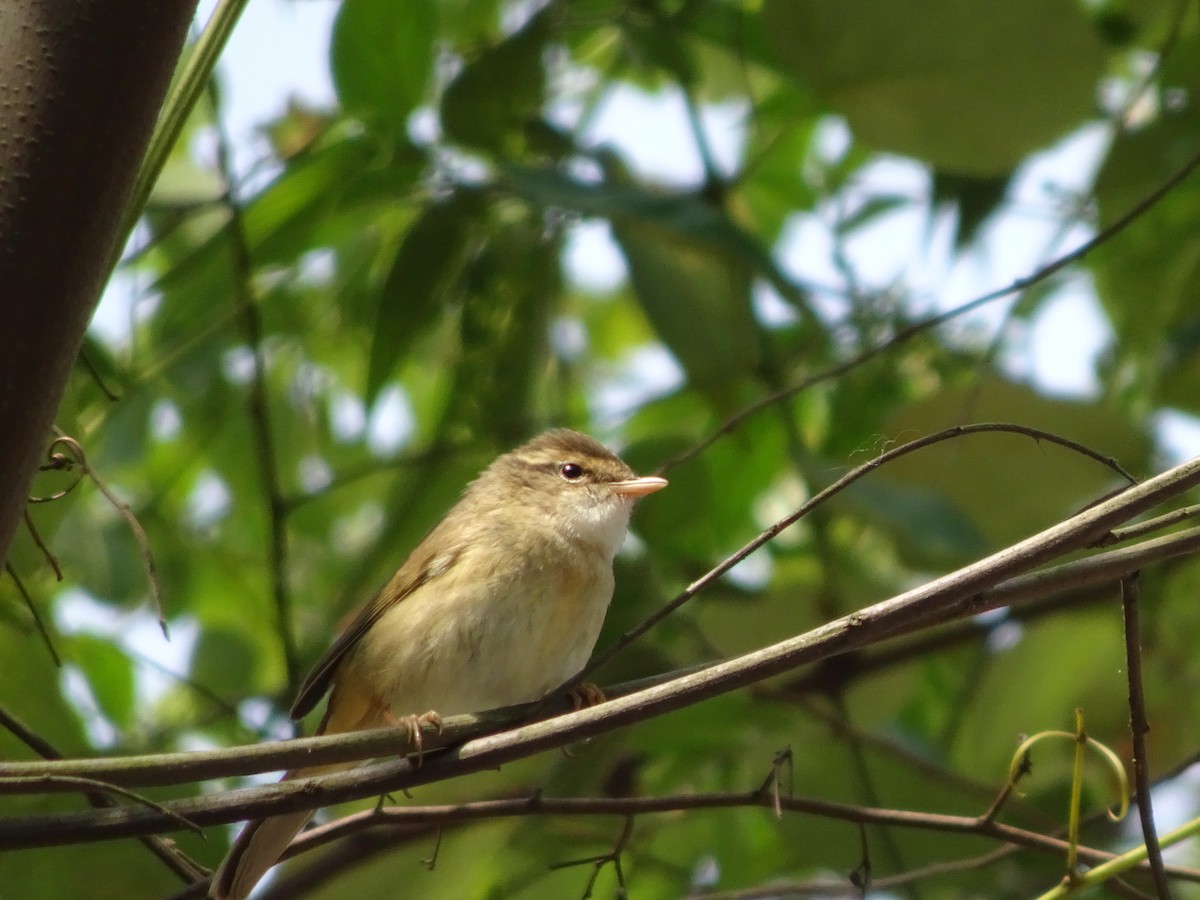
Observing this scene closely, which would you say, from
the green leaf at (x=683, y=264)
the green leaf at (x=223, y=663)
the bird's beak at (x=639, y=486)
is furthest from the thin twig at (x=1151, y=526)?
the green leaf at (x=223, y=663)

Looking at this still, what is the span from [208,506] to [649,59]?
246 cm

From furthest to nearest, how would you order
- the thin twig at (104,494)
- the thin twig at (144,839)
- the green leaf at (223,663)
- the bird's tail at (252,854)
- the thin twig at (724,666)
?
1. the green leaf at (223,663)
2. the bird's tail at (252,854)
3. the thin twig at (144,839)
4. the thin twig at (104,494)
5. the thin twig at (724,666)

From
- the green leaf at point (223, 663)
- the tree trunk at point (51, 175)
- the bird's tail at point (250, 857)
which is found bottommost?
the bird's tail at point (250, 857)

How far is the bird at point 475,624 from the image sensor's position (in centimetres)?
353

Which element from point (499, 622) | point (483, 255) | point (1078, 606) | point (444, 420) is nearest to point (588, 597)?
point (499, 622)

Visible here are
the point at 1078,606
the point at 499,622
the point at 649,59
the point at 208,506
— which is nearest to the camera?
the point at 499,622

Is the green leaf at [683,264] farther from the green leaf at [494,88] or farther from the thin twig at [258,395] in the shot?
the thin twig at [258,395]

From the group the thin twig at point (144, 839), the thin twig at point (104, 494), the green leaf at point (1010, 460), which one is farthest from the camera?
the green leaf at point (1010, 460)

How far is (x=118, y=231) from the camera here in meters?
1.86

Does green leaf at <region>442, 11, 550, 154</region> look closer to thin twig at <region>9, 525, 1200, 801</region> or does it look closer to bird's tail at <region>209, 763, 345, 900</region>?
bird's tail at <region>209, 763, 345, 900</region>

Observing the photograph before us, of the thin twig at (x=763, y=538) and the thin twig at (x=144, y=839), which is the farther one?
the thin twig at (x=144, y=839)

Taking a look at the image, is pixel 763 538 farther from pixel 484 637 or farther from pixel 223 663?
pixel 223 663

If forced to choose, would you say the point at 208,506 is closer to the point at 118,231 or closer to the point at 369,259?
the point at 369,259

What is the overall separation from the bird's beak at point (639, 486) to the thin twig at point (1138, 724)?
182 centimetres
